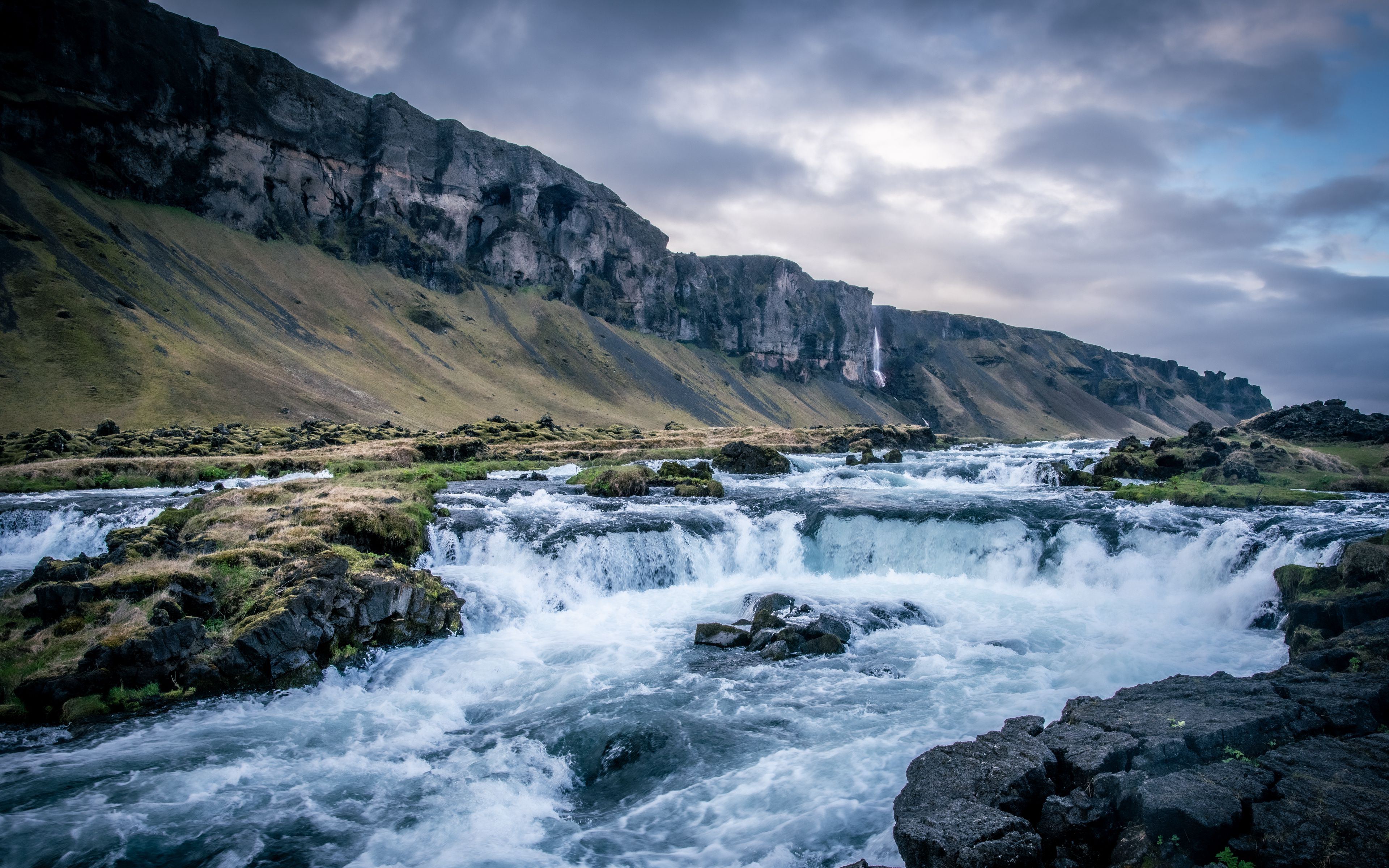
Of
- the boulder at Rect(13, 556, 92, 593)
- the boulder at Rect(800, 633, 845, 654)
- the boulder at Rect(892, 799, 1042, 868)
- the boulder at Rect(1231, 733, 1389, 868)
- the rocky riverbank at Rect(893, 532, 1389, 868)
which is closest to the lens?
the boulder at Rect(1231, 733, 1389, 868)

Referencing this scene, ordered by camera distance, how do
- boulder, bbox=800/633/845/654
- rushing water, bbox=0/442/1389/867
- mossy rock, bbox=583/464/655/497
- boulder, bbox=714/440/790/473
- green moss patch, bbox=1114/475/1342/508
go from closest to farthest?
rushing water, bbox=0/442/1389/867
boulder, bbox=800/633/845/654
green moss patch, bbox=1114/475/1342/508
mossy rock, bbox=583/464/655/497
boulder, bbox=714/440/790/473

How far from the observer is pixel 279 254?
10969cm

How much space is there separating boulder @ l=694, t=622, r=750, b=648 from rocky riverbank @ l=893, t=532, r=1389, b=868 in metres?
8.17

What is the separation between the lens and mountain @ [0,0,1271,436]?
67.3 m

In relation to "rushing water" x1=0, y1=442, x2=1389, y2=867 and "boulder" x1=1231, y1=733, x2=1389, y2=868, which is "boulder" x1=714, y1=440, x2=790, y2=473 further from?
"boulder" x1=1231, y1=733, x2=1389, y2=868

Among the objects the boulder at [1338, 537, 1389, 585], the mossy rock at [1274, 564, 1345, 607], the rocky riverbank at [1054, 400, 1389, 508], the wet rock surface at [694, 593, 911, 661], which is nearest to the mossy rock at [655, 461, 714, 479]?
the wet rock surface at [694, 593, 911, 661]

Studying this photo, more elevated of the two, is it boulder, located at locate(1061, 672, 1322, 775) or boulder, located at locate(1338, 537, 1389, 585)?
boulder, located at locate(1338, 537, 1389, 585)

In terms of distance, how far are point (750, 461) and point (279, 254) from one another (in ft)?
323

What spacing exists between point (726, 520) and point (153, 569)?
18934 mm

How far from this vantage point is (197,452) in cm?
4297

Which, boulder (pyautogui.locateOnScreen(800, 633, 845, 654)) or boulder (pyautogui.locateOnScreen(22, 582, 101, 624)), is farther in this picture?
boulder (pyautogui.locateOnScreen(800, 633, 845, 654))

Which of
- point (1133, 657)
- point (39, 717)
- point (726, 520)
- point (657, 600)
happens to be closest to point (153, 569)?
point (39, 717)

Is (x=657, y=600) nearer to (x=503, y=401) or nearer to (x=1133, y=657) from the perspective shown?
(x=1133, y=657)

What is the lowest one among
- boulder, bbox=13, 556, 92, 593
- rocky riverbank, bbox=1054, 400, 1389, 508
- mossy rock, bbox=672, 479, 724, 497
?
boulder, bbox=13, 556, 92, 593
